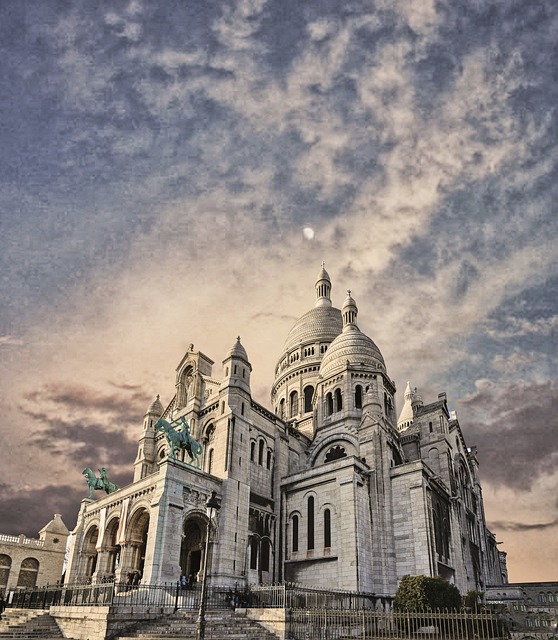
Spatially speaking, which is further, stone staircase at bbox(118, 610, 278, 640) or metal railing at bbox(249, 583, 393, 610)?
metal railing at bbox(249, 583, 393, 610)

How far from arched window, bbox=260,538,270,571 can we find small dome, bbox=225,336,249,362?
14.0 m

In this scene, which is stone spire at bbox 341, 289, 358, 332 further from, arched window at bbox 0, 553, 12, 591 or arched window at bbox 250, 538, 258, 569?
arched window at bbox 0, 553, 12, 591

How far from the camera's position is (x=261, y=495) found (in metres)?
37.5

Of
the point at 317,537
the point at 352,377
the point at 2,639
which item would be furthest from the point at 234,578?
the point at 352,377

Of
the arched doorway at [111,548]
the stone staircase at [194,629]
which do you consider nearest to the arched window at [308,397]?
the arched doorway at [111,548]

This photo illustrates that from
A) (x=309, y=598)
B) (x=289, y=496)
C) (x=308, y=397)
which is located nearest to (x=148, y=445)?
(x=289, y=496)

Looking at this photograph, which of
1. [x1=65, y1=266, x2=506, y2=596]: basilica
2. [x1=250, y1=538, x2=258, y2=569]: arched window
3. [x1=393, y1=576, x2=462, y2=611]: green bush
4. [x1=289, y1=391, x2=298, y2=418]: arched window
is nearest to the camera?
[x1=393, y1=576, x2=462, y2=611]: green bush

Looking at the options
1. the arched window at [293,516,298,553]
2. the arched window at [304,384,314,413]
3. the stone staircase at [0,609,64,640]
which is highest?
the arched window at [304,384,314,413]

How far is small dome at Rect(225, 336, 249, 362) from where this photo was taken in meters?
39.3

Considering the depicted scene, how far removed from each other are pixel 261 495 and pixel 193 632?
52.9 ft

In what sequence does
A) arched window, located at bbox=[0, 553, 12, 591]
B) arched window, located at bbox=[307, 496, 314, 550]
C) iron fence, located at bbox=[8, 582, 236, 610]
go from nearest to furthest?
1. iron fence, located at bbox=[8, 582, 236, 610]
2. arched window, located at bbox=[307, 496, 314, 550]
3. arched window, located at bbox=[0, 553, 12, 591]

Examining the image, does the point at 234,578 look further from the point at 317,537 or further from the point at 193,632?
the point at 193,632

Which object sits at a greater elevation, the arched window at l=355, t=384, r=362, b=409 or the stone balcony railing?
the arched window at l=355, t=384, r=362, b=409

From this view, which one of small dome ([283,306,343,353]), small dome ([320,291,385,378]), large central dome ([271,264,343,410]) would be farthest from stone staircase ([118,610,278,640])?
small dome ([283,306,343,353])
